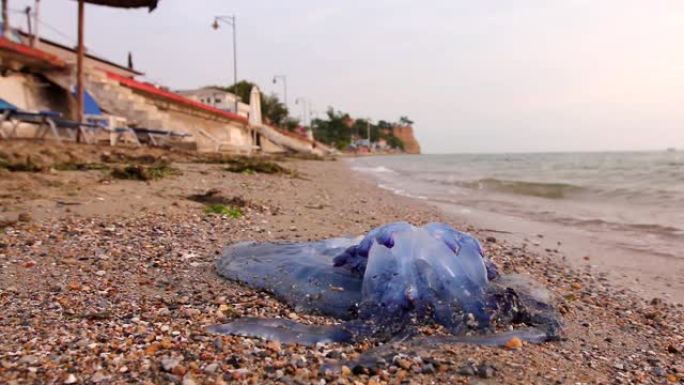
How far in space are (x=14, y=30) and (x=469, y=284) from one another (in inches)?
991

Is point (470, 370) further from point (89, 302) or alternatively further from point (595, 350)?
point (89, 302)

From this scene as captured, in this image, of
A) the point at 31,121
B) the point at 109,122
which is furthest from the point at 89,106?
the point at 31,121

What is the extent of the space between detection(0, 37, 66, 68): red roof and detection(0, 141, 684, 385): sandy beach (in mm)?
10711

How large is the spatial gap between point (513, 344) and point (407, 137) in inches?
6647

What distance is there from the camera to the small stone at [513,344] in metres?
2.20

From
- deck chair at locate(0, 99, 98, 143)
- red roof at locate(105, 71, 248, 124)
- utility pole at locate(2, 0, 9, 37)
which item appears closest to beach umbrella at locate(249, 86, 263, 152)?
red roof at locate(105, 71, 248, 124)

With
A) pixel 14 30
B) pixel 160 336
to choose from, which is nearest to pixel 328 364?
pixel 160 336

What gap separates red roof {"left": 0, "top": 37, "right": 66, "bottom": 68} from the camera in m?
13.6

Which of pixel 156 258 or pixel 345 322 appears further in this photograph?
pixel 156 258

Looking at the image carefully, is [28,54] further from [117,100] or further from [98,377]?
[98,377]

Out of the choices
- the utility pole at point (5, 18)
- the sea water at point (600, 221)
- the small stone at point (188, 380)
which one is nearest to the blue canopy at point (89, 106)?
the utility pole at point (5, 18)

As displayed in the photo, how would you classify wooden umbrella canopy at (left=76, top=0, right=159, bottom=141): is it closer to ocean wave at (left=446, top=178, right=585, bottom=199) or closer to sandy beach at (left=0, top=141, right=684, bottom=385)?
sandy beach at (left=0, top=141, right=684, bottom=385)

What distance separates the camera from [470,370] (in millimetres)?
1963

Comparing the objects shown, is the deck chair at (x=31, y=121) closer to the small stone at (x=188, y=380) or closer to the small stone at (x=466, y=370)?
the small stone at (x=188, y=380)
